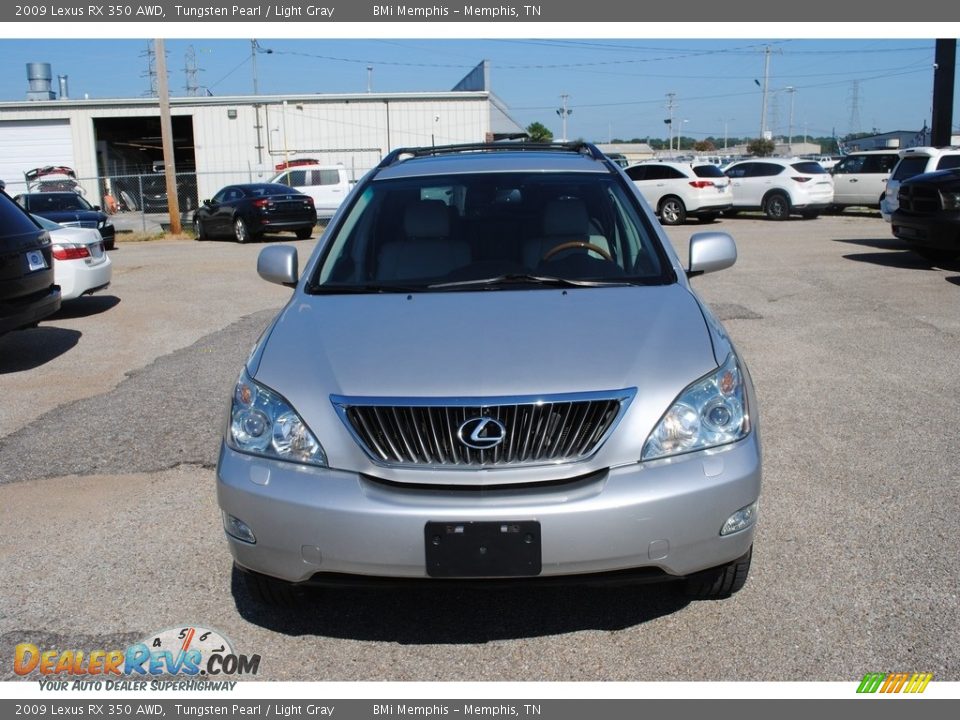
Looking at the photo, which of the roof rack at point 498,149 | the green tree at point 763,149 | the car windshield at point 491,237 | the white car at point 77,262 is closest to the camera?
the car windshield at point 491,237

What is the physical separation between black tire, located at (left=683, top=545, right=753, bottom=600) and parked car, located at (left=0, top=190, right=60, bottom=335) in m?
6.48

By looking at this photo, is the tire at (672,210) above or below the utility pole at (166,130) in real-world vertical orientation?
below

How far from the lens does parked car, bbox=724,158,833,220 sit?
79.7 ft

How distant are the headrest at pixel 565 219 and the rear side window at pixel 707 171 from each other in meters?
20.3

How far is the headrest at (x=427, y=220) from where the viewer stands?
4.42 m

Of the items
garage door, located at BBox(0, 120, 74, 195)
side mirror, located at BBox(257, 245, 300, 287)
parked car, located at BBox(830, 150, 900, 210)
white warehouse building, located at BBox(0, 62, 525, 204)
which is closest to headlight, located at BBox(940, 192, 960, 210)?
side mirror, located at BBox(257, 245, 300, 287)

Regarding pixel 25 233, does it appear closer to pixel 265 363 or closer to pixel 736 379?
pixel 265 363

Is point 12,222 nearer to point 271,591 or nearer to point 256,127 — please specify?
point 271,591

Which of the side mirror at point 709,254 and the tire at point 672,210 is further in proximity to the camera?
the tire at point 672,210

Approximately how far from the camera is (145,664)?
3.22 m

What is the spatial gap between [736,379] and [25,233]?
23.1 ft

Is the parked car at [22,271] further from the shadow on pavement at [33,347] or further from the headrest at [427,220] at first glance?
the headrest at [427,220]

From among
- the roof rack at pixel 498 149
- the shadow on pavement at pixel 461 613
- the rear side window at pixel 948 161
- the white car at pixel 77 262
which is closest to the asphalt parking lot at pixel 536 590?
the shadow on pavement at pixel 461 613

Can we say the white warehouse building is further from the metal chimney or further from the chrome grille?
the chrome grille
